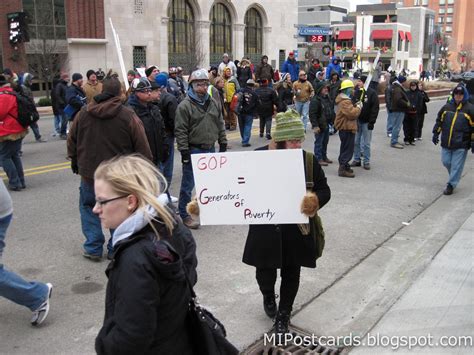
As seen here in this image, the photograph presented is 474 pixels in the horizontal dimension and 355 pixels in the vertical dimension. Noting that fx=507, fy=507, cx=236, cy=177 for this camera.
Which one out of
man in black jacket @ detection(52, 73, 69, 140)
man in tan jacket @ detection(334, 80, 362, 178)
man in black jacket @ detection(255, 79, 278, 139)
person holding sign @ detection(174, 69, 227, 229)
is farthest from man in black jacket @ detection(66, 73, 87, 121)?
man in tan jacket @ detection(334, 80, 362, 178)

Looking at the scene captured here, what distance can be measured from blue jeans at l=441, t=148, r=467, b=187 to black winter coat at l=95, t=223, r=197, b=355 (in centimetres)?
740

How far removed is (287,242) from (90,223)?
249 cm

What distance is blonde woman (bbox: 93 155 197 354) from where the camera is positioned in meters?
1.96

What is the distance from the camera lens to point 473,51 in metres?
136

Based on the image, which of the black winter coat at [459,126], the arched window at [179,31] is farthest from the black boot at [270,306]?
the arched window at [179,31]

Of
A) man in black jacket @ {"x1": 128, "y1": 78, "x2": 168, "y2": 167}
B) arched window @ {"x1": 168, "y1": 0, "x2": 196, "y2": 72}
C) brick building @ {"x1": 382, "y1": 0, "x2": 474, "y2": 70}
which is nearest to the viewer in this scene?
man in black jacket @ {"x1": 128, "y1": 78, "x2": 168, "y2": 167}

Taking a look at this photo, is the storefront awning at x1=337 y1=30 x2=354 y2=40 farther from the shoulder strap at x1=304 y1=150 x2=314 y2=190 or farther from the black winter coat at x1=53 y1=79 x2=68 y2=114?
the shoulder strap at x1=304 y1=150 x2=314 y2=190

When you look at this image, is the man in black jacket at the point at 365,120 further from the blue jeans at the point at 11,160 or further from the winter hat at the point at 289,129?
the winter hat at the point at 289,129

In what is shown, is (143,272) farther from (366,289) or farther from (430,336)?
(366,289)

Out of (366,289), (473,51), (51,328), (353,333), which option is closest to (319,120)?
(366,289)

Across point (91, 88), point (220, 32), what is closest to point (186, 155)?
point (91, 88)

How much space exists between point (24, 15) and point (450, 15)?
5893 inches

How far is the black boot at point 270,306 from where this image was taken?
13.8 ft

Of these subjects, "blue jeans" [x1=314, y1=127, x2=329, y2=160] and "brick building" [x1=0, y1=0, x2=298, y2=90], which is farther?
"brick building" [x1=0, y1=0, x2=298, y2=90]
